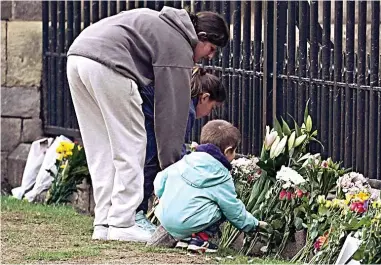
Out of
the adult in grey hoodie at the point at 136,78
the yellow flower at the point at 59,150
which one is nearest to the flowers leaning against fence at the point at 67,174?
the yellow flower at the point at 59,150

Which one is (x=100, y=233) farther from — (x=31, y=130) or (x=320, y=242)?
(x=31, y=130)

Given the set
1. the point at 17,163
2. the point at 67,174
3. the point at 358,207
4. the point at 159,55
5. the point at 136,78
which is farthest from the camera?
the point at 17,163

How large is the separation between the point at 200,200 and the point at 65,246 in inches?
35.9

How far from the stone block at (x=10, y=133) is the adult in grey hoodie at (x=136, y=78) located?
122 inches

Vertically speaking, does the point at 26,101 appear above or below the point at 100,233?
above

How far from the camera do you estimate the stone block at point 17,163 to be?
31.0 feet

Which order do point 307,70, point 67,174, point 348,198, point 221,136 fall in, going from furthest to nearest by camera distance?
point 67,174 → point 307,70 → point 221,136 → point 348,198

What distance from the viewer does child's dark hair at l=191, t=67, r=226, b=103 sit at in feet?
21.7

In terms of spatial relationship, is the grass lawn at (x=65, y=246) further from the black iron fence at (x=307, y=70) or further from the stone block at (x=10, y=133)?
the stone block at (x=10, y=133)

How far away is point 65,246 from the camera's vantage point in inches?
252

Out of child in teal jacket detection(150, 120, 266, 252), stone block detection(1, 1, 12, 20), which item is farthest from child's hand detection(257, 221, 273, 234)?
stone block detection(1, 1, 12, 20)

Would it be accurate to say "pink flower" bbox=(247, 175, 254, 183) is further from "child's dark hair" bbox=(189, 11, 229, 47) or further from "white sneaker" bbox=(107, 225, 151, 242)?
"child's dark hair" bbox=(189, 11, 229, 47)

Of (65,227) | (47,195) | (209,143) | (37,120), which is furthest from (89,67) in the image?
(37,120)

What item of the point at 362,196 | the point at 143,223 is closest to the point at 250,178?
the point at 143,223
